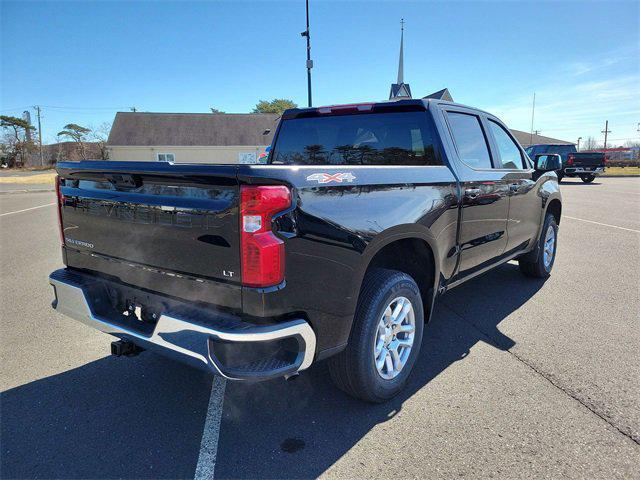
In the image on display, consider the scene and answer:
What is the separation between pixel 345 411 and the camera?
110 inches

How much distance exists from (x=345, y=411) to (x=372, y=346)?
0.51m

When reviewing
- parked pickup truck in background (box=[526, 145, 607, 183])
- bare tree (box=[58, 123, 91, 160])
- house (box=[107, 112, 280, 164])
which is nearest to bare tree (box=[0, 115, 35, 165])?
bare tree (box=[58, 123, 91, 160])

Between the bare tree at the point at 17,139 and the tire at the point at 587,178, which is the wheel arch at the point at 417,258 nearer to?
the tire at the point at 587,178

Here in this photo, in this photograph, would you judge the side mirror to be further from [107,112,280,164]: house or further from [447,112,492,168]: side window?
[107,112,280,164]: house

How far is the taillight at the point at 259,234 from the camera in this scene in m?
2.02

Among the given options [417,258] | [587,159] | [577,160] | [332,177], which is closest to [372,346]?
[417,258]

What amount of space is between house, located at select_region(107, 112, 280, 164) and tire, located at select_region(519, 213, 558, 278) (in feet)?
116

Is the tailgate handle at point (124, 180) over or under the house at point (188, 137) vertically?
under

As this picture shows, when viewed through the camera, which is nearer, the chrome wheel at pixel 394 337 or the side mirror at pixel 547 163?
the chrome wheel at pixel 394 337

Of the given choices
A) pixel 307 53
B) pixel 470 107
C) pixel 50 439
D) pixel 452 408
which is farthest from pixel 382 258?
pixel 307 53

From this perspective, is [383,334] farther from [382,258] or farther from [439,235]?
[439,235]

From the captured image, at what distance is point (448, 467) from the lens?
7.47ft

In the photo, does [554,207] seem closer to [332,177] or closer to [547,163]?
[547,163]

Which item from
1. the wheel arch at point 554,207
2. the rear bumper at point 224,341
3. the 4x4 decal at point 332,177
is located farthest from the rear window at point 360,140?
the wheel arch at point 554,207
